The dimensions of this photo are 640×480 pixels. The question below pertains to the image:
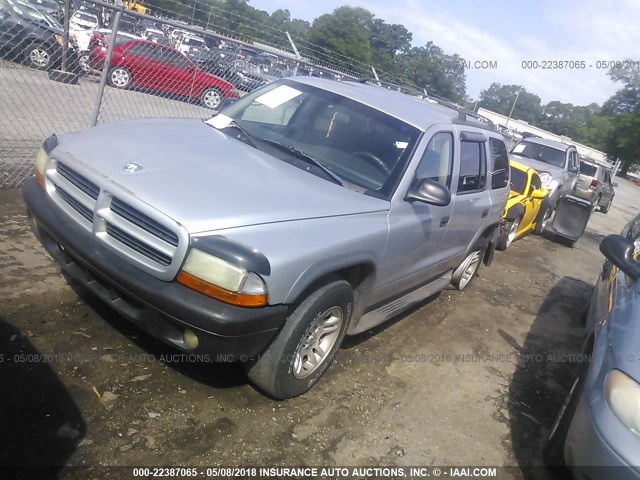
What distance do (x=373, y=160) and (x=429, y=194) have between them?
0.48m

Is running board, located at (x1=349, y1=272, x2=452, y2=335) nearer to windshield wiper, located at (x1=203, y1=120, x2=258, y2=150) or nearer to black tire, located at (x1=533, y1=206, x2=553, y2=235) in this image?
windshield wiper, located at (x1=203, y1=120, x2=258, y2=150)

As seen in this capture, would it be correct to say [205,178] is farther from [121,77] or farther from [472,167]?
[121,77]

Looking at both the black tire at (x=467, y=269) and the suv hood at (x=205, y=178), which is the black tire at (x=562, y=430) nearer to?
the suv hood at (x=205, y=178)

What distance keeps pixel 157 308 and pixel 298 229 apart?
A: 847mm

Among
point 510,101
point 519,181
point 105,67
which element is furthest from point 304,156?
point 510,101

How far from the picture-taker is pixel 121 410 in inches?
112

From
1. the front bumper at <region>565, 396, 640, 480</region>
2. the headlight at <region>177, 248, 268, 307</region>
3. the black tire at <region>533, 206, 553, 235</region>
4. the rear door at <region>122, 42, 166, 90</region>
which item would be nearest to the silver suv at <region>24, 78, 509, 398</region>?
the headlight at <region>177, 248, 268, 307</region>

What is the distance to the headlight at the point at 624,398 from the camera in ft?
8.20

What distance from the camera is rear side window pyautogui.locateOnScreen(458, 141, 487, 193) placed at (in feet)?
14.8

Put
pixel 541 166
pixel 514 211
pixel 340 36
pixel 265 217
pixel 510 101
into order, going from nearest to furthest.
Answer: pixel 265 217
pixel 514 211
pixel 541 166
pixel 340 36
pixel 510 101

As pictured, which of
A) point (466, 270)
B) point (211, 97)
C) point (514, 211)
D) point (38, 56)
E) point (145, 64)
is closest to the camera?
point (466, 270)

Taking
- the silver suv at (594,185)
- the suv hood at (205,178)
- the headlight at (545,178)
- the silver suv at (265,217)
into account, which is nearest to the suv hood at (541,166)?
the headlight at (545,178)

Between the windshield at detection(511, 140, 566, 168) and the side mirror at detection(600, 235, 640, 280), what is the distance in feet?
30.7

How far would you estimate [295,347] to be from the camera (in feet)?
9.80
